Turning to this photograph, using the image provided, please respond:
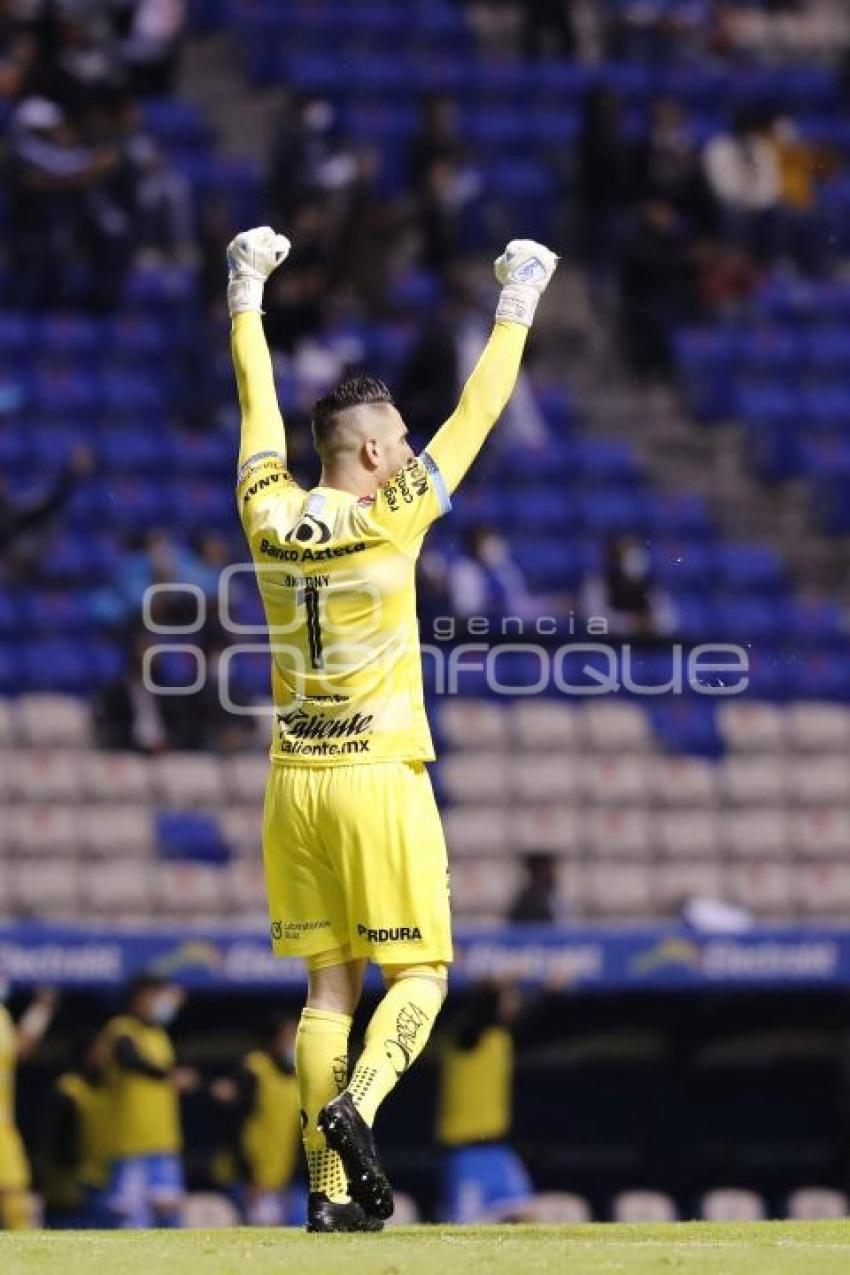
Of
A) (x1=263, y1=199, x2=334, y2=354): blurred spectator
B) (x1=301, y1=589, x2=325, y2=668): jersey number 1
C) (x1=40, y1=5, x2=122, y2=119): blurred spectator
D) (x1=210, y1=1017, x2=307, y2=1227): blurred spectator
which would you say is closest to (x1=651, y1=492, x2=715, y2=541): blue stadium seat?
(x1=263, y1=199, x2=334, y2=354): blurred spectator

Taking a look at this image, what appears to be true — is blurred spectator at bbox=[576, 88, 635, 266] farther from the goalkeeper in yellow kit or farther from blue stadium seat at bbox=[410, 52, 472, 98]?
the goalkeeper in yellow kit

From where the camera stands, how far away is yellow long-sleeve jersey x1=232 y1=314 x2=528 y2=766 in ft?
19.8

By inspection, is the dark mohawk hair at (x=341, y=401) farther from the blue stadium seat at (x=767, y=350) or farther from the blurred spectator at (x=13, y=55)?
the blue stadium seat at (x=767, y=350)

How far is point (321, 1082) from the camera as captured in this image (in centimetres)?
607

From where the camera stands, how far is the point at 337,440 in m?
6.14

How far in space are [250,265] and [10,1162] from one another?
288 inches

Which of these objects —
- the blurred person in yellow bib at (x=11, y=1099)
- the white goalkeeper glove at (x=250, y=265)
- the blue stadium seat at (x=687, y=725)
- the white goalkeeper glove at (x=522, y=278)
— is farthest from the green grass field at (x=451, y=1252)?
the blue stadium seat at (x=687, y=725)

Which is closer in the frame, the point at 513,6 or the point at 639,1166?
the point at 639,1166

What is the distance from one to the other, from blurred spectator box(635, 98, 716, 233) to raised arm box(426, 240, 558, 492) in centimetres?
1071

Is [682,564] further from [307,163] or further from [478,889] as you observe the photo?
[307,163]

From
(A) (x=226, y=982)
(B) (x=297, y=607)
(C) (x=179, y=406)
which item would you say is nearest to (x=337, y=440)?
(B) (x=297, y=607)

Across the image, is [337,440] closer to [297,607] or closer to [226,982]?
[297,607]

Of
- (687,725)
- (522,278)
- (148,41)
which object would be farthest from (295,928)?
(148,41)

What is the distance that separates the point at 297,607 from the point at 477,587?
8.71m
